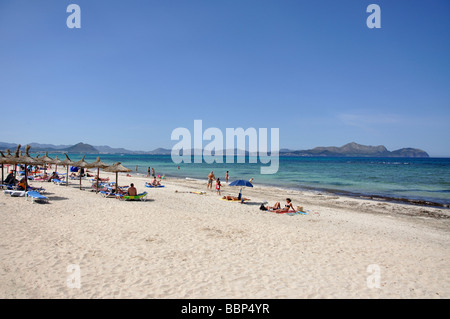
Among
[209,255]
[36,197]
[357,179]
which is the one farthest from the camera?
[357,179]

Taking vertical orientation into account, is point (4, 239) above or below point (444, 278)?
above

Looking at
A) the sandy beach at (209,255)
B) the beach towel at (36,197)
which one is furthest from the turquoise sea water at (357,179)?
the beach towel at (36,197)

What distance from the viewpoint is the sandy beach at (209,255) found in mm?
5242

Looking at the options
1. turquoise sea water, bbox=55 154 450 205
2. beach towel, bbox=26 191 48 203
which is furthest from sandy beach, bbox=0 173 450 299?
turquoise sea water, bbox=55 154 450 205

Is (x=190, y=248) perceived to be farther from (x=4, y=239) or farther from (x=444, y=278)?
(x=444, y=278)

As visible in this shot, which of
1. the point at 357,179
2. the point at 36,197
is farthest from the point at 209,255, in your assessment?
the point at 357,179

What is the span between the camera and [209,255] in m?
7.02

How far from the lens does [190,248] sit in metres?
7.48

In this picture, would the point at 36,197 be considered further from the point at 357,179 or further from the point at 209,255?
the point at 357,179

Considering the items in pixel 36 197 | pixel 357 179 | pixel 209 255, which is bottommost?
pixel 357 179

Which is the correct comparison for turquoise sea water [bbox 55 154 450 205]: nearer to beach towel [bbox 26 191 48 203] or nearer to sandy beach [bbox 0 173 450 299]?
sandy beach [bbox 0 173 450 299]

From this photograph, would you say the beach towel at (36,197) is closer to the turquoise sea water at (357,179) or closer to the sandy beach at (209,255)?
the sandy beach at (209,255)

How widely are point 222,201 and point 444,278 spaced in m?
11.9
